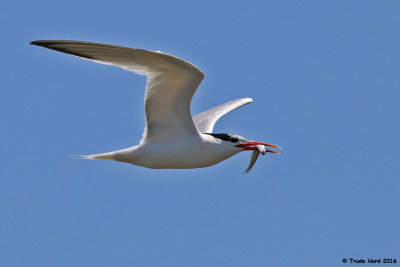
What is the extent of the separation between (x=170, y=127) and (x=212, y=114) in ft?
7.90

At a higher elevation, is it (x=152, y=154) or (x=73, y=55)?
(x=73, y=55)

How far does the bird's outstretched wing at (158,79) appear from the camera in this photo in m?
7.35

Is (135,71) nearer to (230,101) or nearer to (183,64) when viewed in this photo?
(183,64)

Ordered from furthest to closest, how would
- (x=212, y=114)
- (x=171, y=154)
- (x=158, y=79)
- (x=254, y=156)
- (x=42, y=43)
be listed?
(x=212, y=114) → (x=254, y=156) → (x=171, y=154) → (x=158, y=79) → (x=42, y=43)

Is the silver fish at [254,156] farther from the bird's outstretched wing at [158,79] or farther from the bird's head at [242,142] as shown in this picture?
the bird's outstretched wing at [158,79]

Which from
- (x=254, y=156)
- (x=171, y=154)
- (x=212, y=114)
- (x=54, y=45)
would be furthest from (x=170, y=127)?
(x=212, y=114)

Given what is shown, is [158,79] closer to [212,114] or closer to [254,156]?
[254,156]

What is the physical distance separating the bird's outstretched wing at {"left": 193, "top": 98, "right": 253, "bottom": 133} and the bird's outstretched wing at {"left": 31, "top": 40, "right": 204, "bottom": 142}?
1.70 metres

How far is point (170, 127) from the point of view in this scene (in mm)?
8695

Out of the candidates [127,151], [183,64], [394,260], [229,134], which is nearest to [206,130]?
[229,134]

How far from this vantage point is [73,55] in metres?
7.29

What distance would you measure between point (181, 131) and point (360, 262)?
2939mm

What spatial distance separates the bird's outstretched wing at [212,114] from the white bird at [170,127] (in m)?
1.25

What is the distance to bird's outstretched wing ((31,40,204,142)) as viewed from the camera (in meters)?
7.35
